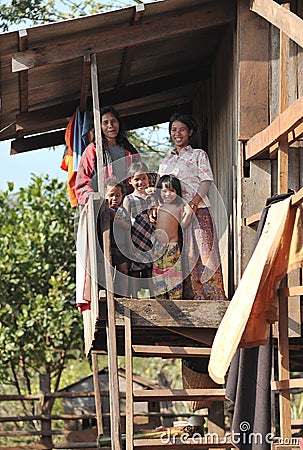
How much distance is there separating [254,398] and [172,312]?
4.36 ft

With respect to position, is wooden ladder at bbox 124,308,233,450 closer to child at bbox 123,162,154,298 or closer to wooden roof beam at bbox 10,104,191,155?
child at bbox 123,162,154,298

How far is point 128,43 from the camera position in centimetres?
756

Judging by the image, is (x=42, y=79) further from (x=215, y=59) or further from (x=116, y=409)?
(x=116, y=409)

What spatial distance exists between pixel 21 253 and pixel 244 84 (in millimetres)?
8758

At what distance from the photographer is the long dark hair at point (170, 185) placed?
7469mm

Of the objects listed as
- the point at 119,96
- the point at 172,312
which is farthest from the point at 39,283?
the point at 172,312

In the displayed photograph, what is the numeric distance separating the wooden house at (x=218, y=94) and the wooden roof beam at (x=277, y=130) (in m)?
0.01

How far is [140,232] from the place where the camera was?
746 centimetres

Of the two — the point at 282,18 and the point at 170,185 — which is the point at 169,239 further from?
the point at 282,18

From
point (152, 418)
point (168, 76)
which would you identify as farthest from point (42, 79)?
point (152, 418)

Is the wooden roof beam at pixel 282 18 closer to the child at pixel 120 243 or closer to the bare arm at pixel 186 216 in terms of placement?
the bare arm at pixel 186 216

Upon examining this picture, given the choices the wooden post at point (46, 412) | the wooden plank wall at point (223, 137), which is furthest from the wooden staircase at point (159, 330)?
the wooden post at point (46, 412)

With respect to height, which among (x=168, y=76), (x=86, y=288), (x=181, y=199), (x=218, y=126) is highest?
(x=168, y=76)

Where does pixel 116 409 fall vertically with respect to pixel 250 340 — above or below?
below
